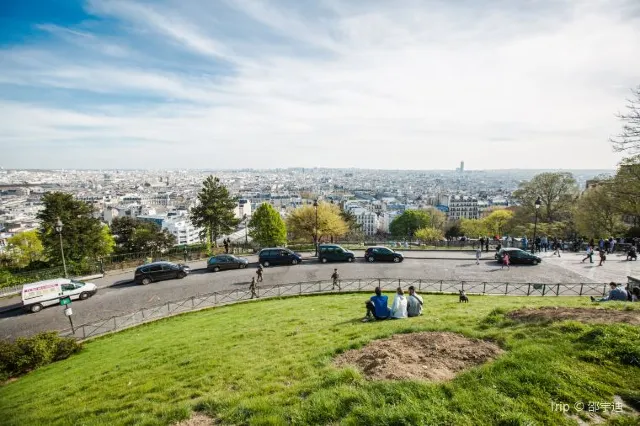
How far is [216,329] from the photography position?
1351 cm

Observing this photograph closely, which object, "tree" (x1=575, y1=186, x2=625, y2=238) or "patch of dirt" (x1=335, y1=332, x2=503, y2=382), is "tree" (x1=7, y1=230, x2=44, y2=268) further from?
"tree" (x1=575, y1=186, x2=625, y2=238)

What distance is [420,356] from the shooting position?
763 cm

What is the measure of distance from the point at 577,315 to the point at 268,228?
118 feet

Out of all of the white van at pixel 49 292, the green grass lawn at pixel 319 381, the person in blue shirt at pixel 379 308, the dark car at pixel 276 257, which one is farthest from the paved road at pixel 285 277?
the person in blue shirt at pixel 379 308

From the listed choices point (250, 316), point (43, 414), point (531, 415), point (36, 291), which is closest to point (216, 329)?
point (250, 316)

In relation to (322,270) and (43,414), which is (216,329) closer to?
(43,414)

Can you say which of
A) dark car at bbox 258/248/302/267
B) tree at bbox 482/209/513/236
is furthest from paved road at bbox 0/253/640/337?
tree at bbox 482/209/513/236

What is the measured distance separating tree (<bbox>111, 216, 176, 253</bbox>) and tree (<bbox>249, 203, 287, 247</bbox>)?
51.1ft

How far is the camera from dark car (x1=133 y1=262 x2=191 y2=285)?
76.5 ft

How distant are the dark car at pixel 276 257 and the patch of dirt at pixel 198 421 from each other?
20.5m

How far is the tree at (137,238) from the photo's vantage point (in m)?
48.5

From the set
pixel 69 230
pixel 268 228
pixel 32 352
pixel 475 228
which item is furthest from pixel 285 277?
pixel 475 228

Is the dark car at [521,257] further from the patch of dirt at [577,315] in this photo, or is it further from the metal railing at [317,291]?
the patch of dirt at [577,315]

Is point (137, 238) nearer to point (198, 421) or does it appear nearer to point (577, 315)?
point (198, 421)
